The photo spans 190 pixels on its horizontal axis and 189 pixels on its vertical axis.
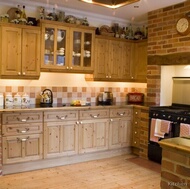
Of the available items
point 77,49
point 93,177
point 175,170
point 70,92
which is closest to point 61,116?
point 70,92

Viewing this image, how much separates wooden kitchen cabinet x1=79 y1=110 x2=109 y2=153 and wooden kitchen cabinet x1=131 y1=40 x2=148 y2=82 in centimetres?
117

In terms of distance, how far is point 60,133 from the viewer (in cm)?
383

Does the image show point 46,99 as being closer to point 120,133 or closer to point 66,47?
point 66,47

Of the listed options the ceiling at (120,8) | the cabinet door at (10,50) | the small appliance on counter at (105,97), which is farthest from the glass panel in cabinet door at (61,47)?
the small appliance on counter at (105,97)

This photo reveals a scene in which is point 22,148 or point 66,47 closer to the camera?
point 22,148

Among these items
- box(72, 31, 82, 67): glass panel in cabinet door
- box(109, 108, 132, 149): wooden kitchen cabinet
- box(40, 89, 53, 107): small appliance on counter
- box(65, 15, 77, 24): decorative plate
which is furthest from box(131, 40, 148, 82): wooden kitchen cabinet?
box(40, 89, 53, 107): small appliance on counter

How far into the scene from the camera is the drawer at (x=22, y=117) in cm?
338

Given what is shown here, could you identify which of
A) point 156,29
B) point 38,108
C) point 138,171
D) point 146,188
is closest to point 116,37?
point 156,29

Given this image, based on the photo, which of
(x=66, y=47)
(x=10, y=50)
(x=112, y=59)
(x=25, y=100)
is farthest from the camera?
(x=112, y=59)

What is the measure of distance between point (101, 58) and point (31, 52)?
1352 mm

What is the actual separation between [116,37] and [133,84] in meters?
1.17

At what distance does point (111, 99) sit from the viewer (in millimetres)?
4926

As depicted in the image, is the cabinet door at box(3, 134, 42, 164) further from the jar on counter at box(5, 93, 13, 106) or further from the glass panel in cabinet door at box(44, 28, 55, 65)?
the glass panel in cabinet door at box(44, 28, 55, 65)

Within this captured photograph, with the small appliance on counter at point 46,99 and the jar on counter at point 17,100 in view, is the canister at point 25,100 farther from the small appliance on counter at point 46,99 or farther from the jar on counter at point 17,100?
the small appliance on counter at point 46,99
